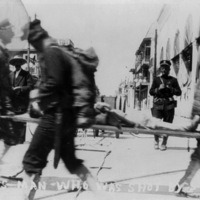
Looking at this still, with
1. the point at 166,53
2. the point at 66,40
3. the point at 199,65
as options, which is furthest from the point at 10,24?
the point at 199,65

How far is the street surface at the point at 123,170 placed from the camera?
283cm

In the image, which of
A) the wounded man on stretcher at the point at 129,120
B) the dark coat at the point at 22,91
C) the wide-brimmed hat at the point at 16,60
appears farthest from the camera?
the wide-brimmed hat at the point at 16,60

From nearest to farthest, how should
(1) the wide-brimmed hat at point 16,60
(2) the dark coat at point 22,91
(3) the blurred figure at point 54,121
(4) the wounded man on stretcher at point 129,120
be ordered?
(3) the blurred figure at point 54,121 → (4) the wounded man on stretcher at point 129,120 → (2) the dark coat at point 22,91 → (1) the wide-brimmed hat at point 16,60

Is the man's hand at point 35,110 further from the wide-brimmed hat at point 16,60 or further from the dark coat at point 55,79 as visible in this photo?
the wide-brimmed hat at point 16,60

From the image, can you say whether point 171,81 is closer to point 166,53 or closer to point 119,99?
point 166,53

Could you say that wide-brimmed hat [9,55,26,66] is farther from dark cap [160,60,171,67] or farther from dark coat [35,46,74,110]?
dark cap [160,60,171,67]

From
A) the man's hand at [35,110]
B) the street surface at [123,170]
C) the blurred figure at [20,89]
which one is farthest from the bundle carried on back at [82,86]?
the blurred figure at [20,89]

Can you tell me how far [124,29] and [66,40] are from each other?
53 centimetres

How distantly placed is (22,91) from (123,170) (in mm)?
1151

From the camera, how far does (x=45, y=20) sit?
295 centimetres

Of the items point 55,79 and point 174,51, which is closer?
point 55,79

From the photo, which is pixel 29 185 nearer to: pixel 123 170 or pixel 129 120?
pixel 123 170

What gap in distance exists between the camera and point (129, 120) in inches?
Result: 111

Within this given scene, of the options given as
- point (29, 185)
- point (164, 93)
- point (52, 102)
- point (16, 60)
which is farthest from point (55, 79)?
point (164, 93)
